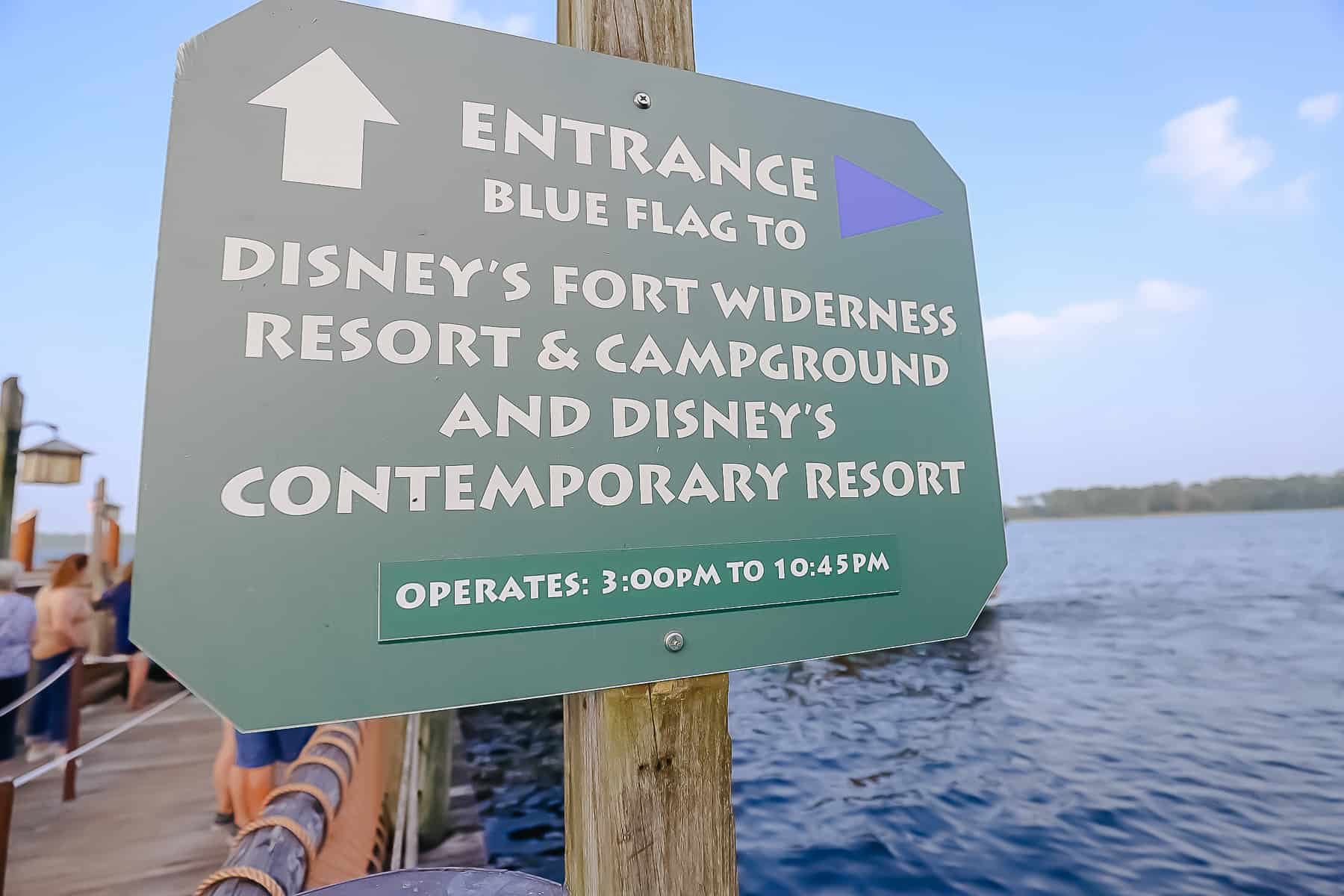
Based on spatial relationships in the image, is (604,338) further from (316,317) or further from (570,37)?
(570,37)

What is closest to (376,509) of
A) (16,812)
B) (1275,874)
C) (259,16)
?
(259,16)

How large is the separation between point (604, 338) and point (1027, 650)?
2075cm

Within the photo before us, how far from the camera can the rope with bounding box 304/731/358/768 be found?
4.52 metres

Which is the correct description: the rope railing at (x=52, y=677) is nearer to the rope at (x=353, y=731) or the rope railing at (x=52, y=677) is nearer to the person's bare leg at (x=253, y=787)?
the person's bare leg at (x=253, y=787)

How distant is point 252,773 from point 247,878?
2835 mm

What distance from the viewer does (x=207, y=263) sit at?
1034mm

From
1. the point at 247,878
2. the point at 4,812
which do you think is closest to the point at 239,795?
the point at 4,812

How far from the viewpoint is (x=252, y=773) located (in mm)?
4723

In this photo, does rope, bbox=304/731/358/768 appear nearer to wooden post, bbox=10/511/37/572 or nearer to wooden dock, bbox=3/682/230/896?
wooden dock, bbox=3/682/230/896

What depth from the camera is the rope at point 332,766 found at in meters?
4.07

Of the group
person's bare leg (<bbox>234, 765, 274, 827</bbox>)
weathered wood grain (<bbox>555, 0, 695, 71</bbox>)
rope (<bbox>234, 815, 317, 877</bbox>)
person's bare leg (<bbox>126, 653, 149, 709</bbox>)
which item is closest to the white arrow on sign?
weathered wood grain (<bbox>555, 0, 695, 71</bbox>)

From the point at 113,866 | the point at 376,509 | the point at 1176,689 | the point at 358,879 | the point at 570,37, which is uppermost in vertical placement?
the point at 570,37

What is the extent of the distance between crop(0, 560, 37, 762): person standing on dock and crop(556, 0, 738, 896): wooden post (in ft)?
23.1

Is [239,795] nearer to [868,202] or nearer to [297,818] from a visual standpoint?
[297,818]
